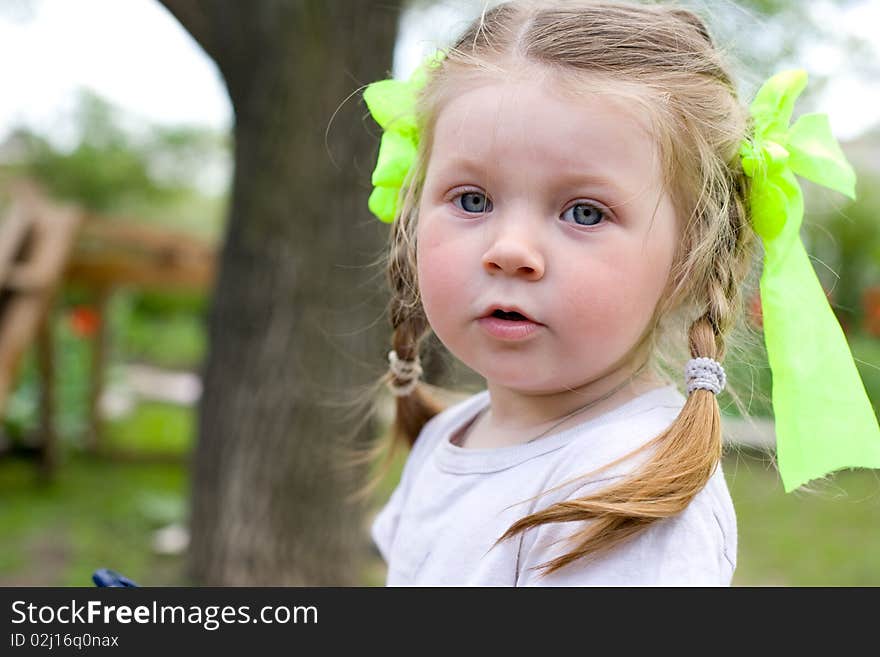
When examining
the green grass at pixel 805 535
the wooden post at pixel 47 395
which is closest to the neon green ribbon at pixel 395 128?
the green grass at pixel 805 535

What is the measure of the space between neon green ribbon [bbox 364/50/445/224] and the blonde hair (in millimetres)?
98

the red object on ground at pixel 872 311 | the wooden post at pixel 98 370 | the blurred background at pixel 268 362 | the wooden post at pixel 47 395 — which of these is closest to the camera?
the blurred background at pixel 268 362

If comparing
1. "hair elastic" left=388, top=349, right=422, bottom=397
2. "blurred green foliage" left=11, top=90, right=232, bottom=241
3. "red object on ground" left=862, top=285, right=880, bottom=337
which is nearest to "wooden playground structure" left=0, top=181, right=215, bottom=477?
"blurred green foliage" left=11, top=90, right=232, bottom=241

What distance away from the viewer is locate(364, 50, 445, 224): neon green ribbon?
61.5 inches

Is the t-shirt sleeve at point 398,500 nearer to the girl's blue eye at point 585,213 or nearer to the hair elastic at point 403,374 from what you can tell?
the hair elastic at point 403,374

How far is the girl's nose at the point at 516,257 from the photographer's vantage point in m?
1.15

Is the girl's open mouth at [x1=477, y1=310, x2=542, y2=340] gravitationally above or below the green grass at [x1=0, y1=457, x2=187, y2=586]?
below

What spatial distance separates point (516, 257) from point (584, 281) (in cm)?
9

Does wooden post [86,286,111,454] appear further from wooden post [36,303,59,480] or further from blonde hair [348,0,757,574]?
blonde hair [348,0,757,574]

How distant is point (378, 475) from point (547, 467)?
0.57 meters

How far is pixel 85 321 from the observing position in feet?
19.4

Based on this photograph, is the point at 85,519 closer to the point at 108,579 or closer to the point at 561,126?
the point at 108,579
